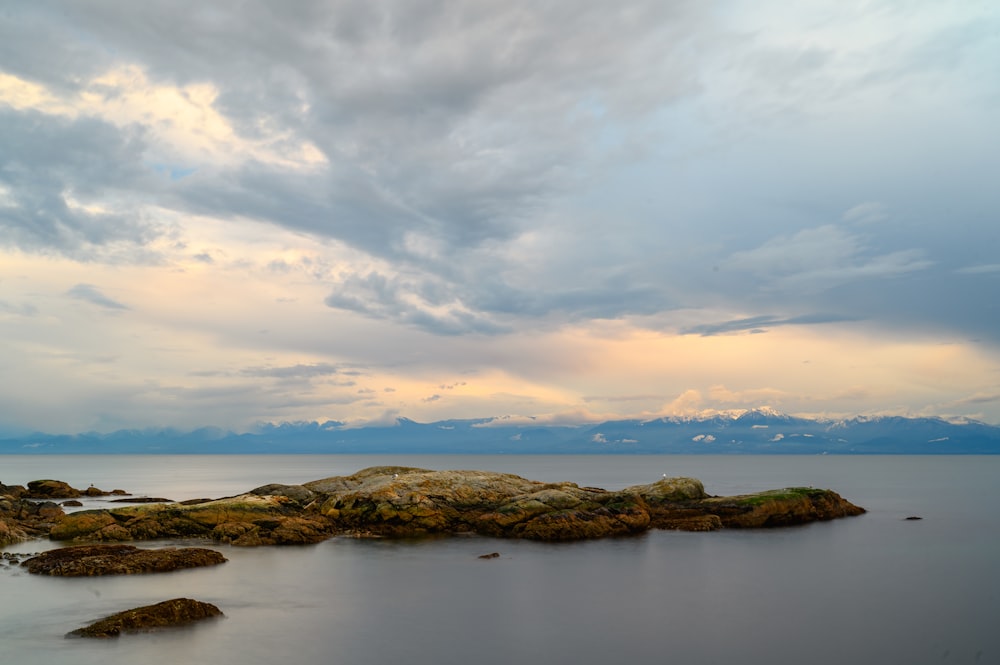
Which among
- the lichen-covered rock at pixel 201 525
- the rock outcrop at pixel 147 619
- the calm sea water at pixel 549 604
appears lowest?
the calm sea water at pixel 549 604

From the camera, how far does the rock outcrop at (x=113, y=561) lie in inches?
1239

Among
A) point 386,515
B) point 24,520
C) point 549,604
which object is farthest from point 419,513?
point 24,520

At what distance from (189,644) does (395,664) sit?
20.7 ft

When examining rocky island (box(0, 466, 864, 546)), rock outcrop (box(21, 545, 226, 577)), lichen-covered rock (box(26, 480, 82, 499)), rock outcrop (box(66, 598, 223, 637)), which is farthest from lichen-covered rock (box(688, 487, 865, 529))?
lichen-covered rock (box(26, 480, 82, 499))

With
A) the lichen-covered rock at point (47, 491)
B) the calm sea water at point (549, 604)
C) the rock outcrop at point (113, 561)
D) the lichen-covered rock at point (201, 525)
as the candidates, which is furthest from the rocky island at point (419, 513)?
the lichen-covered rock at point (47, 491)

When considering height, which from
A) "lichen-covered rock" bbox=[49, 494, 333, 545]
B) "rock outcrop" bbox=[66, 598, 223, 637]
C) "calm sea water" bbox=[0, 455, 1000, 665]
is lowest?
"calm sea water" bbox=[0, 455, 1000, 665]

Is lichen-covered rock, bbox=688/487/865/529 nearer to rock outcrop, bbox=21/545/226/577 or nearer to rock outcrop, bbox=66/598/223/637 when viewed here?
rock outcrop, bbox=21/545/226/577

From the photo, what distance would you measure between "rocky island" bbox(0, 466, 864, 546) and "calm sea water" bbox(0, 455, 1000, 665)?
2686 millimetres

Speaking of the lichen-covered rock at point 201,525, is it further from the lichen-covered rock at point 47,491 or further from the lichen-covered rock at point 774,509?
the lichen-covered rock at point 47,491

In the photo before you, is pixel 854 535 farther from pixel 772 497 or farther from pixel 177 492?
pixel 177 492

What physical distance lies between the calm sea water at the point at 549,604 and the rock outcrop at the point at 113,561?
3.24 ft

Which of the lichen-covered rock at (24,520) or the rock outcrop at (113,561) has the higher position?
the lichen-covered rock at (24,520)

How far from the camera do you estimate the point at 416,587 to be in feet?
102

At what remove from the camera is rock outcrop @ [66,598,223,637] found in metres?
21.5
